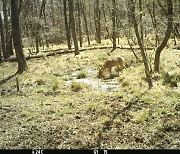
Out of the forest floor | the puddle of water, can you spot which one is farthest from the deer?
the forest floor

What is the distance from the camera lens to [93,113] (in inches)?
423

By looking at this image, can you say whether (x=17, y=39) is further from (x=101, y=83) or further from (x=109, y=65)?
(x=101, y=83)

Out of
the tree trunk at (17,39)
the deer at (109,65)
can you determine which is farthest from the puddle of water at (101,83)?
the tree trunk at (17,39)

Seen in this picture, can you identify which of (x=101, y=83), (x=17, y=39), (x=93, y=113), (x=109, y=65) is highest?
(x=17, y=39)

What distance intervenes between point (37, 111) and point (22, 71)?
8.56 metres

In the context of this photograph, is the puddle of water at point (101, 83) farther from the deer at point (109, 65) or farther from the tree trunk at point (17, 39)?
the tree trunk at point (17, 39)

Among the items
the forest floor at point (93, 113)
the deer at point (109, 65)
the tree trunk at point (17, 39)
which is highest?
the tree trunk at point (17, 39)

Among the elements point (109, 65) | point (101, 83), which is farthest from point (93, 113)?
point (109, 65)

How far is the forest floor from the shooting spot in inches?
348

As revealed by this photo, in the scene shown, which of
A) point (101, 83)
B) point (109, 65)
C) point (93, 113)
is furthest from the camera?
point (109, 65)

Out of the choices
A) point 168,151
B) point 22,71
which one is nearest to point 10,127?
point 168,151

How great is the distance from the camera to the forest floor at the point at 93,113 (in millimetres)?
8844

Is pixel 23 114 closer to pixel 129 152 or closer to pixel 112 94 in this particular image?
pixel 112 94

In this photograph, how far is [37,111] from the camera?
1133cm
